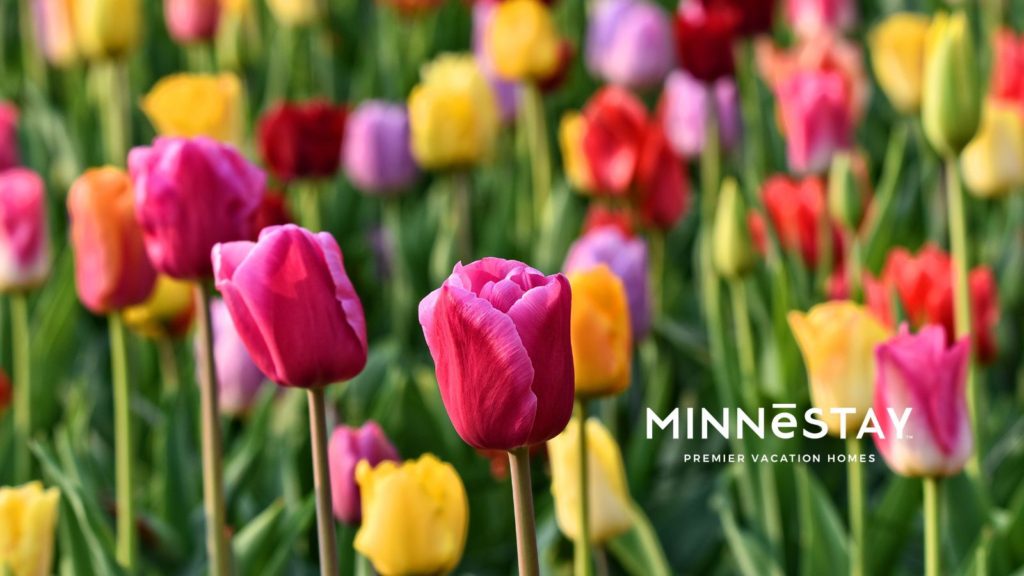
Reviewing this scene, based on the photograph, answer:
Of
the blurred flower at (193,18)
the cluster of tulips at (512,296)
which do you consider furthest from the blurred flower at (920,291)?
the blurred flower at (193,18)

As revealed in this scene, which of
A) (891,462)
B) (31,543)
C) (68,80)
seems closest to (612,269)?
(891,462)

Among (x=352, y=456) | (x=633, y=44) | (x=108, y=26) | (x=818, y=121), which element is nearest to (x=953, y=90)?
(x=352, y=456)

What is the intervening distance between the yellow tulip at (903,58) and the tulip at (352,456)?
143cm

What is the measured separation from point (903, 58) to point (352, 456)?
1474 mm

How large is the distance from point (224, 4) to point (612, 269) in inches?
68.1

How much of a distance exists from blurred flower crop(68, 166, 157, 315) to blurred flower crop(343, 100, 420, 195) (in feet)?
3.86

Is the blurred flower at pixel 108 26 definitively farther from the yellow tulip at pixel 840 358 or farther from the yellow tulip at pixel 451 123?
the yellow tulip at pixel 840 358

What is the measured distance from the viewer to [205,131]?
90.3 inches

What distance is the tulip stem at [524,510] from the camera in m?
0.93

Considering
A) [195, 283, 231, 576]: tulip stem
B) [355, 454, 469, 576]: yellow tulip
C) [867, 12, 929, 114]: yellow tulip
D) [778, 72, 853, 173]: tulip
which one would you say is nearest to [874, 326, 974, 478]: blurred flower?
[355, 454, 469, 576]: yellow tulip

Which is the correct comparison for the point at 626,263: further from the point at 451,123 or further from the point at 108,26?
the point at 108,26

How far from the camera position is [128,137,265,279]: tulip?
1299mm

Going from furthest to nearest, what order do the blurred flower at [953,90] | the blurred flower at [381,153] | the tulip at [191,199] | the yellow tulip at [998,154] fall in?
the blurred flower at [381,153], the yellow tulip at [998,154], the blurred flower at [953,90], the tulip at [191,199]

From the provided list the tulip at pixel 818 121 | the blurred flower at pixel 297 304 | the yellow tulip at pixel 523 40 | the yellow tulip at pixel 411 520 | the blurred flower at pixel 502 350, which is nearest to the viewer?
the blurred flower at pixel 502 350
